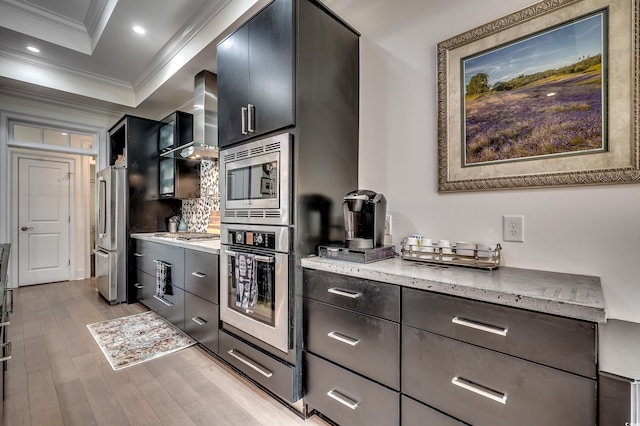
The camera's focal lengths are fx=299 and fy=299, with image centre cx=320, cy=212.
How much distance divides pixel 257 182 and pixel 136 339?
6.62 ft

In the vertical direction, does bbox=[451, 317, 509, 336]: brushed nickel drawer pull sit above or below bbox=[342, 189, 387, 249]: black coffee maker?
below

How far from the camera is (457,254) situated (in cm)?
147

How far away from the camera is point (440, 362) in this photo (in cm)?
117

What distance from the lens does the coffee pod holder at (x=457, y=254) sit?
1415 mm

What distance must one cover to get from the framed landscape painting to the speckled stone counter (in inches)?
18.9

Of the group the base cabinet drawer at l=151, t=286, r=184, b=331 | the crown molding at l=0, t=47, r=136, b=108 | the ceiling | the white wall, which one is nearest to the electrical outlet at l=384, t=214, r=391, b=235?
the white wall

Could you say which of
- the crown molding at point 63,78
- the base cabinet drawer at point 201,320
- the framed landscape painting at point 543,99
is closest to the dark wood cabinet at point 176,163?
the crown molding at point 63,78

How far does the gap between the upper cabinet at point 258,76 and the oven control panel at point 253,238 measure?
0.64 meters

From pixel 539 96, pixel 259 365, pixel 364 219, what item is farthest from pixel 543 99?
pixel 259 365

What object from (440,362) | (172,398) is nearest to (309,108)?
(440,362)

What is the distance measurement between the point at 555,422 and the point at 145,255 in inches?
152

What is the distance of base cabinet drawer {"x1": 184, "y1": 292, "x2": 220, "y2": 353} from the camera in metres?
2.30

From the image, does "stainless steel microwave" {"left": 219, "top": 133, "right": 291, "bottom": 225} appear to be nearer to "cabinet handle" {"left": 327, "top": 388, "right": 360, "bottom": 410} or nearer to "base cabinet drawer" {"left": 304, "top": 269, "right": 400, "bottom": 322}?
"base cabinet drawer" {"left": 304, "top": 269, "right": 400, "bottom": 322}

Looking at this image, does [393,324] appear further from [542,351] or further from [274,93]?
[274,93]
